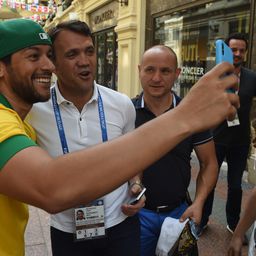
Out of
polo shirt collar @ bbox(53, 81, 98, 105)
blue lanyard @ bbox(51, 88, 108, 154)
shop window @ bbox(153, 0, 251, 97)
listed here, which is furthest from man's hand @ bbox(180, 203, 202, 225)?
shop window @ bbox(153, 0, 251, 97)

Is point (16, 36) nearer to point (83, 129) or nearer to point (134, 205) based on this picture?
point (83, 129)

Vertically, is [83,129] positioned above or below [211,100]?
below

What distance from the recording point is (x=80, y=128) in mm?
2000

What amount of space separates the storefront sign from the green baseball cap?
11.5 metres

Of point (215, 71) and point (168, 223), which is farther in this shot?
point (168, 223)

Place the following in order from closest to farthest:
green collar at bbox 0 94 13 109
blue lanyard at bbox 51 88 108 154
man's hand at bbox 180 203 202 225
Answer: green collar at bbox 0 94 13 109, blue lanyard at bbox 51 88 108 154, man's hand at bbox 180 203 202 225

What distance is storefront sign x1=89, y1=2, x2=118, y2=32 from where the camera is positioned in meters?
12.7

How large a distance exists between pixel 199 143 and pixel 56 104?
103 centimetres

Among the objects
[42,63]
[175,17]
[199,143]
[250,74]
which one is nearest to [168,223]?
[199,143]

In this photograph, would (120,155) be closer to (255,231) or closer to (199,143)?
(255,231)

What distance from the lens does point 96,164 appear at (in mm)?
1033

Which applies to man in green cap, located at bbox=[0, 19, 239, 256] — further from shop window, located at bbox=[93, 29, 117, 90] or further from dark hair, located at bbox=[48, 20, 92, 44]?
shop window, located at bbox=[93, 29, 117, 90]

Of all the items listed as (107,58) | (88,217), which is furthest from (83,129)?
(107,58)

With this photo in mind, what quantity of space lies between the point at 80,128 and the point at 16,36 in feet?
2.25
